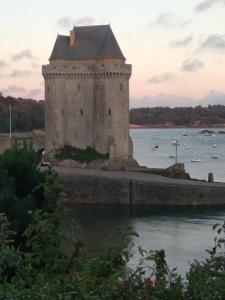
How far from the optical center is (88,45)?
37312 millimetres

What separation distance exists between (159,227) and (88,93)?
1285cm

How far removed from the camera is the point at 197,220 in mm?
27578

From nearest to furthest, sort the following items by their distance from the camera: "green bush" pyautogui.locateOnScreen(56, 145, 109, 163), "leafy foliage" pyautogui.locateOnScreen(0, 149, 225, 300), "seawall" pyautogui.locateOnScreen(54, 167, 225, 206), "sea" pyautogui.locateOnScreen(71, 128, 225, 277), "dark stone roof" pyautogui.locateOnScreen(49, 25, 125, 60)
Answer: "leafy foliage" pyautogui.locateOnScreen(0, 149, 225, 300), "sea" pyautogui.locateOnScreen(71, 128, 225, 277), "seawall" pyautogui.locateOnScreen(54, 167, 225, 206), "green bush" pyautogui.locateOnScreen(56, 145, 109, 163), "dark stone roof" pyautogui.locateOnScreen(49, 25, 125, 60)

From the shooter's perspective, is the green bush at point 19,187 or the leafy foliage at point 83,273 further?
the green bush at point 19,187

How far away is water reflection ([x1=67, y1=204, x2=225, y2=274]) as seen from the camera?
21.2 m

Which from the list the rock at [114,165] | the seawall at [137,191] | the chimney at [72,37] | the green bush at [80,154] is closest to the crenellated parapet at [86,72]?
the chimney at [72,37]

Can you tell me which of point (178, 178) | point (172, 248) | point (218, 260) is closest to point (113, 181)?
point (178, 178)

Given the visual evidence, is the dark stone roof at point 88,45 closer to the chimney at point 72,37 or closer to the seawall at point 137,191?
the chimney at point 72,37

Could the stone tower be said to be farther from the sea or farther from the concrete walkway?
the sea

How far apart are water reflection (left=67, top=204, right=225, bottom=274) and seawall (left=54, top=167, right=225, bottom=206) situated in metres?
0.75

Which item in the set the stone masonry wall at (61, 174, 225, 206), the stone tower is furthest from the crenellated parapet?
the stone masonry wall at (61, 174, 225, 206)

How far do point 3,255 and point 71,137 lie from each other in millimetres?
32218

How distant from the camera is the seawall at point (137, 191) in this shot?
31828mm

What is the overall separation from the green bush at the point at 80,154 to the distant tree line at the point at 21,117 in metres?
19.0
